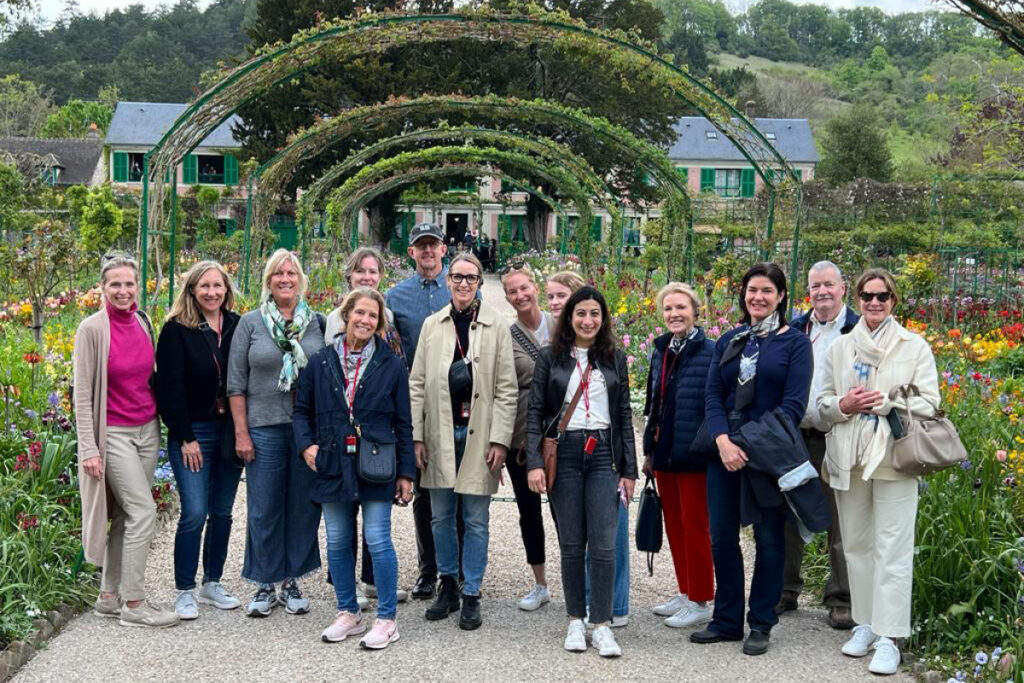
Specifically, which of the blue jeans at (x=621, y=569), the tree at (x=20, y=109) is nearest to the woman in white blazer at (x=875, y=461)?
the blue jeans at (x=621, y=569)

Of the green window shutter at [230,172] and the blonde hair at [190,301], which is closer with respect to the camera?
the blonde hair at [190,301]

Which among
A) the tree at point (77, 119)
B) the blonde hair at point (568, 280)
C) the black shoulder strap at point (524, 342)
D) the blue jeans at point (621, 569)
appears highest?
the tree at point (77, 119)

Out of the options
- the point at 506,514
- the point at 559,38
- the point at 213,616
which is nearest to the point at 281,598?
the point at 213,616

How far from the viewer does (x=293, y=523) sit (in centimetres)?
471

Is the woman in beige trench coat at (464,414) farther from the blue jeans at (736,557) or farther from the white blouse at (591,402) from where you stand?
the blue jeans at (736,557)

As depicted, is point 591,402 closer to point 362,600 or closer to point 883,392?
point 883,392

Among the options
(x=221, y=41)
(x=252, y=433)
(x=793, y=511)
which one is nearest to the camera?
(x=793, y=511)

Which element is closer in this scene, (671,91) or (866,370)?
(866,370)

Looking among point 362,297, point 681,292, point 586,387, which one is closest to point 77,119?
point 362,297

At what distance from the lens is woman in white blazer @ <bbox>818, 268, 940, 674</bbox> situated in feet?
13.5

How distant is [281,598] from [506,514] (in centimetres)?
196

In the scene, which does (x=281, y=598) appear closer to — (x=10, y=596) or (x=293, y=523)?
(x=293, y=523)

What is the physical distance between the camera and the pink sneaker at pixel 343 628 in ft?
14.1

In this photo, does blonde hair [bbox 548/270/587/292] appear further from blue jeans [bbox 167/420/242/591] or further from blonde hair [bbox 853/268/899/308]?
blue jeans [bbox 167/420/242/591]
